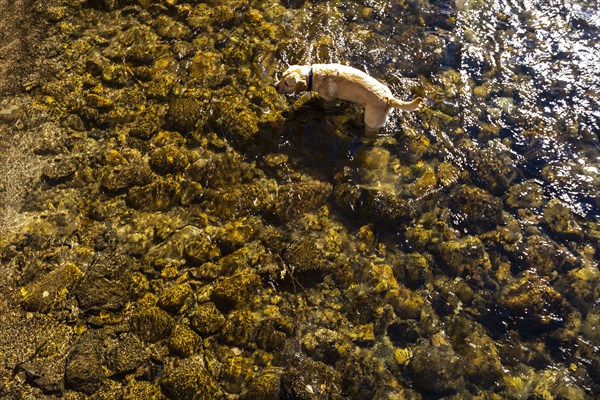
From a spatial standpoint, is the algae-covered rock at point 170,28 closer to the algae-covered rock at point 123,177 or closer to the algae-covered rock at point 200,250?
the algae-covered rock at point 123,177

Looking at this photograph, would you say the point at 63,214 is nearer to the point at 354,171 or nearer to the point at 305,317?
the point at 305,317

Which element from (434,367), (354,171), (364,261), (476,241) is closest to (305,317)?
(364,261)

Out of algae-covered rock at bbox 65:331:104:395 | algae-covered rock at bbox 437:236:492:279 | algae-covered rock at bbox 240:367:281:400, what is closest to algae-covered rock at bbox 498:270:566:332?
algae-covered rock at bbox 437:236:492:279

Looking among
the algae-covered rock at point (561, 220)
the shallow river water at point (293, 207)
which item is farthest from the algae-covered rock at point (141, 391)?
the algae-covered rock at point (561, 220)

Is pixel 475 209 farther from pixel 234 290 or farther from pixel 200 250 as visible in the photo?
pixel 200 250

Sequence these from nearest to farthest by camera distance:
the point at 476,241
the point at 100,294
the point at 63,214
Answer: the point at 100,294 → the point at 63,214 → the point at 476,241

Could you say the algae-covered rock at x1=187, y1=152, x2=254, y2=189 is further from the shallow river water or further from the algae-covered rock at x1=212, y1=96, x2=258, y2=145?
the algae-covered rock at x1=212, y1=96, x2=258, y2=145
